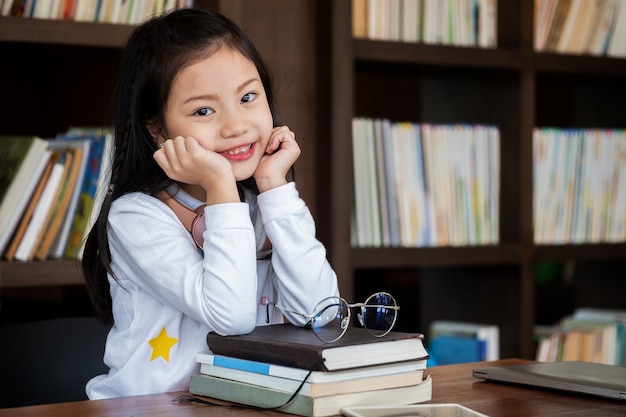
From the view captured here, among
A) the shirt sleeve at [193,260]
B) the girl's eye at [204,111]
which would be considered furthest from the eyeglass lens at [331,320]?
the girl's eye at [204,111]

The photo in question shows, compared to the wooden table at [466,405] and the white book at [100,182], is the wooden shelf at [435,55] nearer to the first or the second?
the white book at [100,182]

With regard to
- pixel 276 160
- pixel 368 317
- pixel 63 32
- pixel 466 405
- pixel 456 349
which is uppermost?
pixel 63 32

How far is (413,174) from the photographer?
2539 millimetres

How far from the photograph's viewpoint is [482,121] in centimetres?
278

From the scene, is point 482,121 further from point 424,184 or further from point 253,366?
point 253,366

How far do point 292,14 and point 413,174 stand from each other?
529 millimetres

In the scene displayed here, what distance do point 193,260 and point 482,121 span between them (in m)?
1.59

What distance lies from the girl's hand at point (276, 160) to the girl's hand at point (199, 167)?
9 centimetres

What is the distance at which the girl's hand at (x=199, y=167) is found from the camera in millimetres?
1370

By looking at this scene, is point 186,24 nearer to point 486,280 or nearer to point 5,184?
point 5,184

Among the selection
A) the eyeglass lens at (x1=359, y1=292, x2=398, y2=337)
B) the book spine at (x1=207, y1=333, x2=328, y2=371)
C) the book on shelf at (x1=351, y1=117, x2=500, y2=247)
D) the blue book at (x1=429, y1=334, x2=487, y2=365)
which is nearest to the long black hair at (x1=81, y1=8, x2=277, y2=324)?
the book spine at (x1=207, y1=333, x2=328, y2=371)

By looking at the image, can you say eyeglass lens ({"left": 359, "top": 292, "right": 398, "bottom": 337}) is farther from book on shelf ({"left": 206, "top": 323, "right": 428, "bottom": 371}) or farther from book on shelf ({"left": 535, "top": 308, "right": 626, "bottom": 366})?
book on shelf ({"left": 535, "top": 308, "right": 626, "bottom": 366})

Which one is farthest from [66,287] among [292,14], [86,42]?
[292,14]

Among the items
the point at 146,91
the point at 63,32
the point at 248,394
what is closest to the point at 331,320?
the point at 248,394
